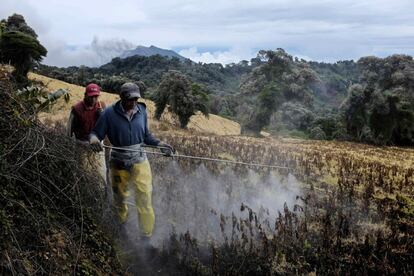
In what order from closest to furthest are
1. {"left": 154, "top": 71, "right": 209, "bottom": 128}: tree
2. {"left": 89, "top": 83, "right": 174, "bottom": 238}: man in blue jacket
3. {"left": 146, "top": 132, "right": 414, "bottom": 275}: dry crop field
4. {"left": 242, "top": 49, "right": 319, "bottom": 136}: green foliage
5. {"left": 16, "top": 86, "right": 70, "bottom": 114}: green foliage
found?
{"left": 16, "top": 86, "right": 70, "bottom": 114}: green foliage < {"left": 146, "top": 132, "right": 414, "bottom": 275}: dry crop field < {"left": 89, "top": 83, "right": 174, "bottom": 238}: man in blue jacket < {"left": 154, "top": 71, "right": 209, "bottom": 128}: tree < {"left": 242, "top": 49, "right": 319, "bottom": 136}: green foliage

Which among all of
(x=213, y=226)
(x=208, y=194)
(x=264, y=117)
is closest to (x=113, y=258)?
(x=213, y=226)

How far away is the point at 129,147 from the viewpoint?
17.8ft

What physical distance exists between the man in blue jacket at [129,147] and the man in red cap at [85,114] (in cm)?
58

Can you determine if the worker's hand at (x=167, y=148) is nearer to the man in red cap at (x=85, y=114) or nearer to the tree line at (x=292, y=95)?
the man in red cap at (x=85, y=114)

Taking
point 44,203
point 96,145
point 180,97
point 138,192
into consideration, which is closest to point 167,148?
point 138,192

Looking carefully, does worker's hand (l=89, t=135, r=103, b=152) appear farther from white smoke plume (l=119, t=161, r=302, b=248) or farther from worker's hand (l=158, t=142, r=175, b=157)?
white smoke plume (l=119, t=161, r=302, b=248)

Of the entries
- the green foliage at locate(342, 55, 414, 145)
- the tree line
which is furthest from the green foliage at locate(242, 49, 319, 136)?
the green foliage at locate(342, 55, 414, 145)

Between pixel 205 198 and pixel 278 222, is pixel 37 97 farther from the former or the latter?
pixel 205 198

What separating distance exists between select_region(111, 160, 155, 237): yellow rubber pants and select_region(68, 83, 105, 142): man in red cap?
2.36 feet

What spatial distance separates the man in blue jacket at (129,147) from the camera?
17.6 ft

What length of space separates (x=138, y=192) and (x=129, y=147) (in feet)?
1.69

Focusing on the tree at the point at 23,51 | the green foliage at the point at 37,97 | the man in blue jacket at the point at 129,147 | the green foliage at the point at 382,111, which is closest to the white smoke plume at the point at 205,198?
the man in blue jacket at the point at 129,147

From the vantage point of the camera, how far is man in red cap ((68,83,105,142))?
5859mm

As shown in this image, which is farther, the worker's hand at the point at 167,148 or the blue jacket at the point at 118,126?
the worker's hand at the point at 167,148
